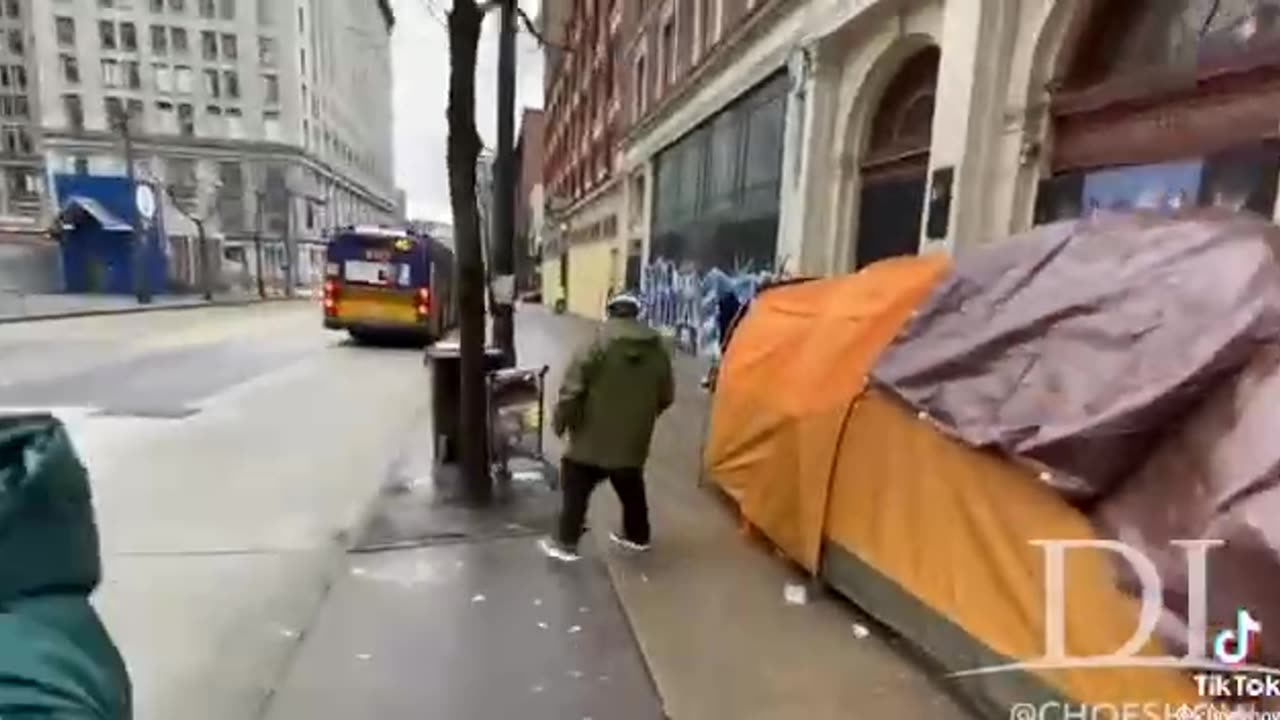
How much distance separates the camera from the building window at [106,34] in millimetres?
81688

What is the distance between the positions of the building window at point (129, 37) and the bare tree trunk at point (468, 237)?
97.5m

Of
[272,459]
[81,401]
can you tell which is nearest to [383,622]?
[272,459]

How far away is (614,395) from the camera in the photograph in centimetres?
517

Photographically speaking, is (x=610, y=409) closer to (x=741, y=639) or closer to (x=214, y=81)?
(x=741, y=639)

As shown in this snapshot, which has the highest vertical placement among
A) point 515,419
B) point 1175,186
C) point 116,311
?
point 1175,186

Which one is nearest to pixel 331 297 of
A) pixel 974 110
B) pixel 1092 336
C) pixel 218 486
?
pixel 218 486

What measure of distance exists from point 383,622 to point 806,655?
7.41ft

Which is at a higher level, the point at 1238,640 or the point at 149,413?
the point at 1238,640

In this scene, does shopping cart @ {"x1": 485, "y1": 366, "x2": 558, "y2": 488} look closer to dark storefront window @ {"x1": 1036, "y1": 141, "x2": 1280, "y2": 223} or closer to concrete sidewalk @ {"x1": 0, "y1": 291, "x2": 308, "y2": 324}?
dark storefront window @ {"x1": 1036, "y1": 141, "x2": 1280, "y2": 223}

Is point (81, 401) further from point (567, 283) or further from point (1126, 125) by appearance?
point (567, 283)

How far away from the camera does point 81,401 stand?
10.2m

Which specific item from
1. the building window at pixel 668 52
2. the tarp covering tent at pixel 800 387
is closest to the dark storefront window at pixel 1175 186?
the tarp covering tent at pixel 800 387

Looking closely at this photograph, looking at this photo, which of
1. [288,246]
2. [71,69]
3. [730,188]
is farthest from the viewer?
[71,69]

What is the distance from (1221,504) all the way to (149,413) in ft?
34.7
